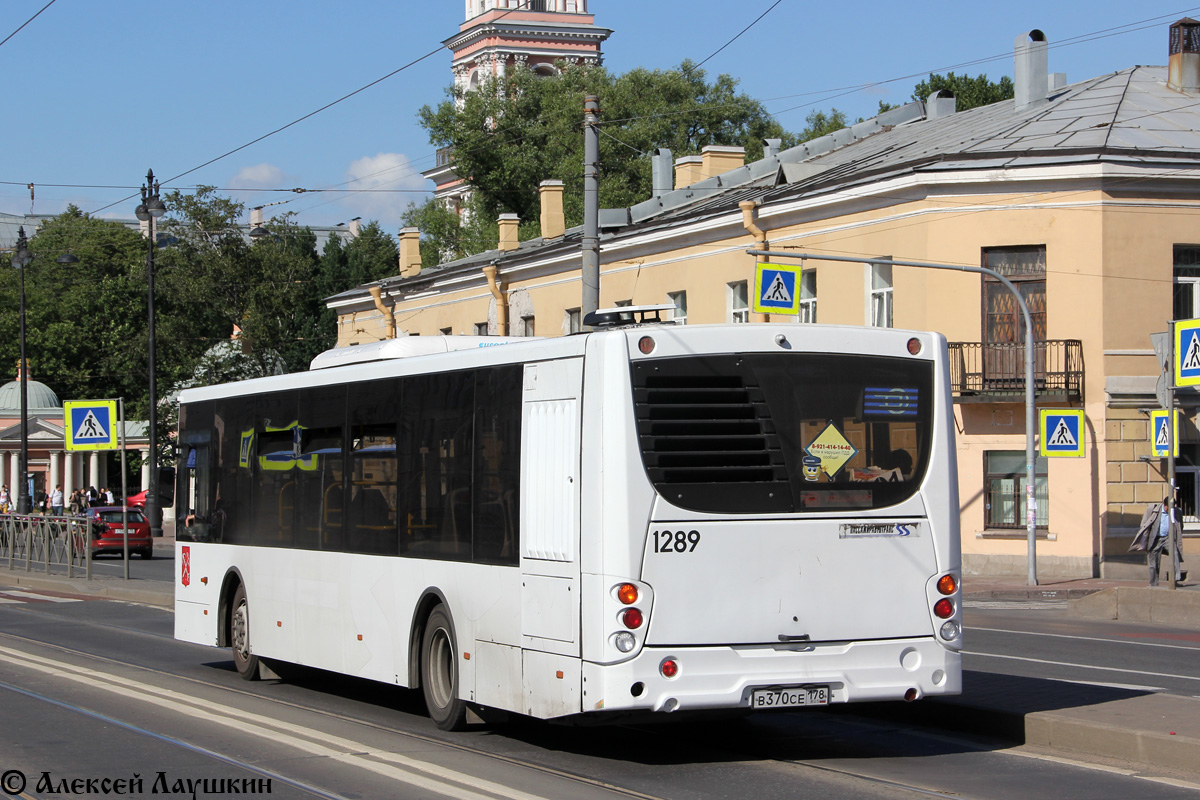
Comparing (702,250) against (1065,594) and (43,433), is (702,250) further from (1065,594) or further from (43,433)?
(43,433)

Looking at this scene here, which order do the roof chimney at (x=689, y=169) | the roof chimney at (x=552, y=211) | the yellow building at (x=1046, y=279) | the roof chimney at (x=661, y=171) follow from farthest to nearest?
the roof chimney at (x=552, y=211) < the roof chimney at (x=661, y=171) < the roof chimney at (x=689, y=169) < the yellow building at (x=1046, y=279)

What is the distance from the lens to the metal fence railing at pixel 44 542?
2917cm

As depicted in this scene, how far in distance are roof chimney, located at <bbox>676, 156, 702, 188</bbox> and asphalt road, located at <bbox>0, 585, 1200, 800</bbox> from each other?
33201mm

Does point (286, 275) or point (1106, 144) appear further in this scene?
point (286, 275)

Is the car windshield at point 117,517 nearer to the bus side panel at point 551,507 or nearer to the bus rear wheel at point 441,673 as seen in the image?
the bus rear wheel at point 441,673

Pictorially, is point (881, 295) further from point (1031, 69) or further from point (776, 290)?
point (1031, 69)

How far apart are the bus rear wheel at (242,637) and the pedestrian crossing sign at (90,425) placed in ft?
52.5

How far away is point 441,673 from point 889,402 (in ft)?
12.4

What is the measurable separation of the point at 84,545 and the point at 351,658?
64.0 feet

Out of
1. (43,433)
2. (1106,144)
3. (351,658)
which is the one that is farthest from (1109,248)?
(43,433)

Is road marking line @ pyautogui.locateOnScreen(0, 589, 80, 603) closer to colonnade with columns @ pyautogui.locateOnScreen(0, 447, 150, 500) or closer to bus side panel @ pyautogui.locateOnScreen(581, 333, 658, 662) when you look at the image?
bus side panel @ pyautogui.locateOnScreen(581, 333, 658, 662)

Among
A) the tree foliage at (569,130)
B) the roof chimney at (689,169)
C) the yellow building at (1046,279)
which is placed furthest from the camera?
the tree foliage at (569,130)

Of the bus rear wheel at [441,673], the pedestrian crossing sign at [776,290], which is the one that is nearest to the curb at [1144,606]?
the pedestrian crossing sign at [776,290]

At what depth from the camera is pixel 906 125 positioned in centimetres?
4206
